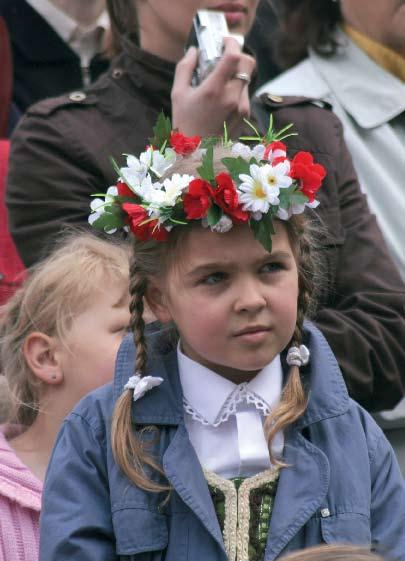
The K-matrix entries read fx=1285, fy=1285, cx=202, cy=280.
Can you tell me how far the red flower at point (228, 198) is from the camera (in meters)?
2.81

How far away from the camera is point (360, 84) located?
4.43 m

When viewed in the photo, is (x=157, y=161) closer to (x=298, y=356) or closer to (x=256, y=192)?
(x=256, y=192)

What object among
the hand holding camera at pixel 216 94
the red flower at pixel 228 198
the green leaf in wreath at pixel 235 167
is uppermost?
the green leaf in wreath at pixel 235 167

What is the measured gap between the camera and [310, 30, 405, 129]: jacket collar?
4.34 metres

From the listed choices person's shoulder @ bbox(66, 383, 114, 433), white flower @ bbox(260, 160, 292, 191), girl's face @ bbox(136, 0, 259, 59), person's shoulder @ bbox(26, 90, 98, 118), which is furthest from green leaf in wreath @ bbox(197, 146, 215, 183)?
girl's face @ bbox(136, 0, 259, 59)

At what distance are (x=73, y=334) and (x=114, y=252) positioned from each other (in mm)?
298

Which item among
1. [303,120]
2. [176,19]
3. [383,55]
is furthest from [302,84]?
[176,19]

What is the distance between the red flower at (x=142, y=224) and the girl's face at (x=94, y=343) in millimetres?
771

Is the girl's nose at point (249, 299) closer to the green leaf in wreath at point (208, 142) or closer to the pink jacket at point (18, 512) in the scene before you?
the green leaf in wreath at point (208, 142)

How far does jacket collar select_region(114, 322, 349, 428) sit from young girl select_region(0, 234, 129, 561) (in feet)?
1.83

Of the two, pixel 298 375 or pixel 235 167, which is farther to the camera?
pixel 298 375

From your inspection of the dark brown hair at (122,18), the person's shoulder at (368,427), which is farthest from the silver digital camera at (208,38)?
the person's shoulder at (368,427)

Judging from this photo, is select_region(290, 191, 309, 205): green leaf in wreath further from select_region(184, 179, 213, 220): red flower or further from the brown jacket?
the brown jacket

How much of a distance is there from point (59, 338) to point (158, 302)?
2.34ft
